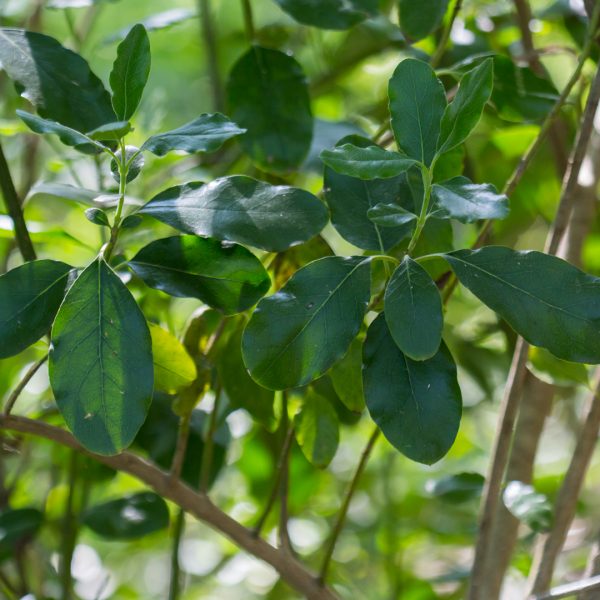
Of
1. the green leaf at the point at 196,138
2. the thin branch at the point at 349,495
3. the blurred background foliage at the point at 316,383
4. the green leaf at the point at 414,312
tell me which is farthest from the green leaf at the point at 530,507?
the green leaf at the point at 196,138

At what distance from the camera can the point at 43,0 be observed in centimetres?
108

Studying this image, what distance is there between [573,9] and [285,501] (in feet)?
1.72

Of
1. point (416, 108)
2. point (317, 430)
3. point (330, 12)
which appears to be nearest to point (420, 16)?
point (330, 12)

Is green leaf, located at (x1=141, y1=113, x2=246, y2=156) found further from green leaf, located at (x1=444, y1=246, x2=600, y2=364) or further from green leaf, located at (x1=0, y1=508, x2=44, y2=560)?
green leaf, located at (x1=0, y1=508, x2=44, y2=560)

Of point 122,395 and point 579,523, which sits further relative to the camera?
point 579,523

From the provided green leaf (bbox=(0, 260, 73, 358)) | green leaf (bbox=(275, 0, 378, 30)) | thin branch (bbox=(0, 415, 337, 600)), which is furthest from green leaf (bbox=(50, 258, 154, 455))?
green leaf (bbox=(275, 0, 378, 30))

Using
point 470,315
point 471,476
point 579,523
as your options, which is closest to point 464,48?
point 470,315

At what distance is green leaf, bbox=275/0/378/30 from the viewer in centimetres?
65

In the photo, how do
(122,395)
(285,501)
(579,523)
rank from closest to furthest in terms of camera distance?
(122,395) < (285,501) < (579,523)

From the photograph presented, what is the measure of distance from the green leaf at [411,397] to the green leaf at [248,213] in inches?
2.7

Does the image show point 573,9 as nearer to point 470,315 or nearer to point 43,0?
point 470,315

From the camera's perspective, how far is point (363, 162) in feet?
1.40

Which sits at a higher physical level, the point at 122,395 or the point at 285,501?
the point at 122,395

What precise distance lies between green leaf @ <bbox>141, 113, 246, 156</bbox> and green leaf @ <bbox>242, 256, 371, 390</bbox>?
0.08 m
